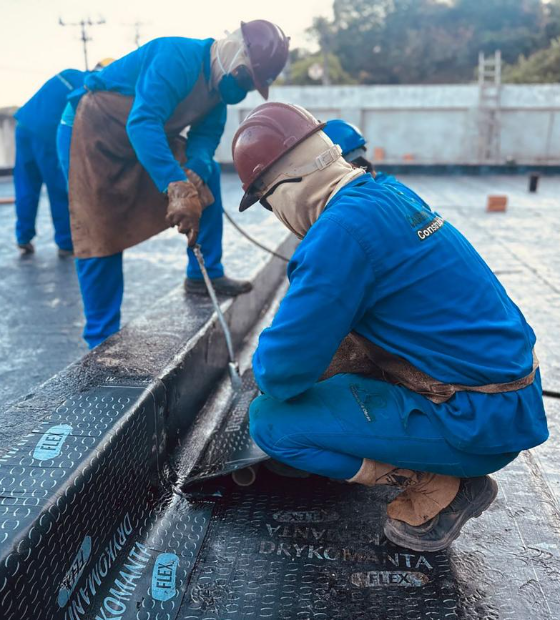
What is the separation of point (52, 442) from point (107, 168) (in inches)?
72.0

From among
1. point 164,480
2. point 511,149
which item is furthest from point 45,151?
point 511,149

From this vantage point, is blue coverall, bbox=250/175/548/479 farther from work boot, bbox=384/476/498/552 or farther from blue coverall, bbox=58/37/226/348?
blue coverall, bbox=58/37/226/348

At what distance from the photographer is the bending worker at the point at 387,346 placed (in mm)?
1536

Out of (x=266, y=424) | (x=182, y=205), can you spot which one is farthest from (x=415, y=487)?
(x=182, y=205)

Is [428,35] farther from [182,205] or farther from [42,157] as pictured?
[182,205]

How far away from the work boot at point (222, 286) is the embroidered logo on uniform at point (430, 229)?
1.95 metres

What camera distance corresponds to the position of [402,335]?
163cm

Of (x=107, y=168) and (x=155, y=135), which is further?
(x=107, y=168)

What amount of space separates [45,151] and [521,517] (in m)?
4.85

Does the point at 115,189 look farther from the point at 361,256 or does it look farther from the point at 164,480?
the point at 361,256

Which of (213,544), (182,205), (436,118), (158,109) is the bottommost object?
(436,118)

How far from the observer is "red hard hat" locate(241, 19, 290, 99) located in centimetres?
279

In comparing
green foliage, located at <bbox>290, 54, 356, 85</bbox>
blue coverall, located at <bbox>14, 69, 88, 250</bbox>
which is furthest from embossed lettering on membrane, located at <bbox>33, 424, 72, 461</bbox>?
green foliage, located at <bbox>290, 54, 356, 85</bbox>

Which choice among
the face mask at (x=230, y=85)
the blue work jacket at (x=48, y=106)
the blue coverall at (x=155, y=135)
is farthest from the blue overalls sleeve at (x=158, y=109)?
the blue work jacket at (x=48, y=106)
